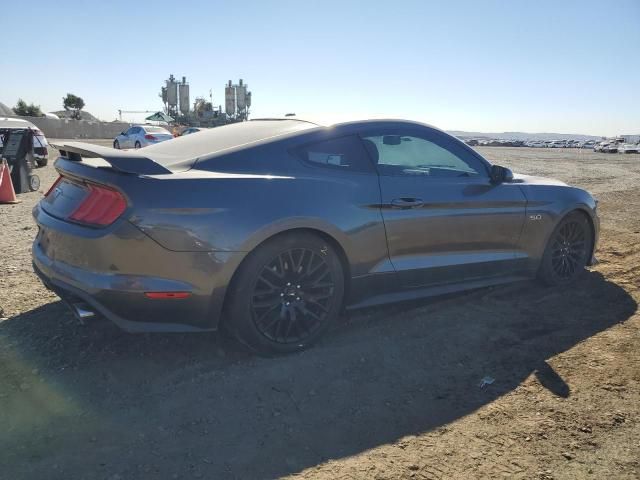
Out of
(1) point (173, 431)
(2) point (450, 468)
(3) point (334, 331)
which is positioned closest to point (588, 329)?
(3) point (334, 331)

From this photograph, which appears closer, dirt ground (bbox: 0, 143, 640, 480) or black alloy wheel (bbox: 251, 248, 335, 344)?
dirt ground (bbox: 0, 143, 640, 480)

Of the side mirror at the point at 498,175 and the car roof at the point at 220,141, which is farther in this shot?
the side mirror at the point at 498,175

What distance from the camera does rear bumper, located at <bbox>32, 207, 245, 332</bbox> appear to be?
2.81 m

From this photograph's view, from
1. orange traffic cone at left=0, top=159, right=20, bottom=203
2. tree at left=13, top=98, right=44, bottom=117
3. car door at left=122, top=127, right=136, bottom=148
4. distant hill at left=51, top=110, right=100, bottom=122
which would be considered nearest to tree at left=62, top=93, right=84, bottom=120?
distant hill at left=51, top=110, right=100, bottom=122

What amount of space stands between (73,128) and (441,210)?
4563cm

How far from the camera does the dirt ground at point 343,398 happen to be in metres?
2.30

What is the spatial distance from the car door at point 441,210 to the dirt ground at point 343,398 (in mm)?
415

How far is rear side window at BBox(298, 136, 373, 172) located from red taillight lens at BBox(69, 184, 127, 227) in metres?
1.18

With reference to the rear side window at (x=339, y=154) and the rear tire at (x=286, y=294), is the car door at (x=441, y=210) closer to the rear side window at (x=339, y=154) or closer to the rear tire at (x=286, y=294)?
the rear side window at (x=339, y=154)

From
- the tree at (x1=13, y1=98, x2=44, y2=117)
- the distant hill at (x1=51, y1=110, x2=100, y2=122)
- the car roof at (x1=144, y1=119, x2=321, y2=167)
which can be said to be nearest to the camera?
the car roof at (x1=144, y1=119, x2=321, y2=167)

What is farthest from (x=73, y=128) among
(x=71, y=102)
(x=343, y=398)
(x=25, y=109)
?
(x=343, y=398)

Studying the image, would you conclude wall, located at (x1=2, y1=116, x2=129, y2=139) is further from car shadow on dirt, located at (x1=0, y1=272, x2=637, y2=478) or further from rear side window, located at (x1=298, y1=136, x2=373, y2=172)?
rear side window, located at (x1=298, y1=136, x2=373, y2=172)

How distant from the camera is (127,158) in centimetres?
291

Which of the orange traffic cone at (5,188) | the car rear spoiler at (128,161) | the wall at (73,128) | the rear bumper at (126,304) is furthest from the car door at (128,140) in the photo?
the rear bumper at (126,304)
